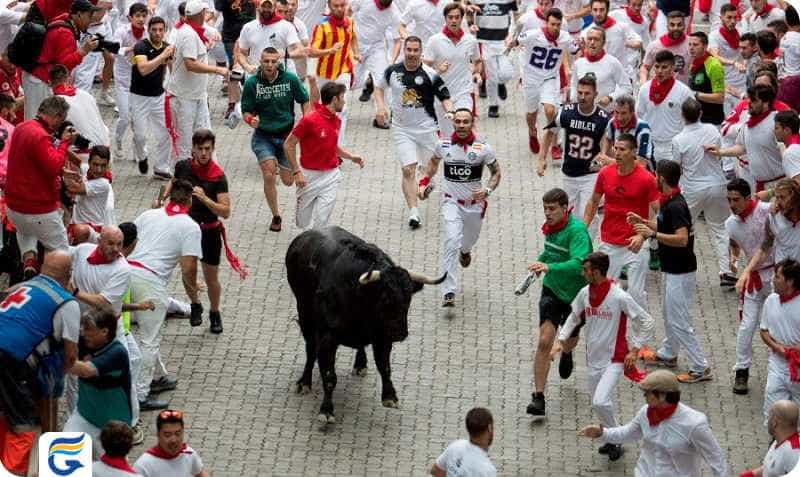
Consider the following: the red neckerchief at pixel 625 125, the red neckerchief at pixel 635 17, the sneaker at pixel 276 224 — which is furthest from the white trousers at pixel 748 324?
the red neckerchief at pixel 635 17

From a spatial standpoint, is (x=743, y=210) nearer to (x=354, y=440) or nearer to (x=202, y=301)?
(x=354, y=440)

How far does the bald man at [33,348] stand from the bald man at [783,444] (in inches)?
206

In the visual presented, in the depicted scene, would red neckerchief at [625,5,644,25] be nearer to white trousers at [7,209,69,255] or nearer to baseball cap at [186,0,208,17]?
baseball cap at [186,0,208,17]

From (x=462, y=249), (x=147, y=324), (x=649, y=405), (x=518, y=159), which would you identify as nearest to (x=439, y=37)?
(x=518, y=159)

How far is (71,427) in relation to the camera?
13.2m

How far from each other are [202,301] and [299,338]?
1.39 metres

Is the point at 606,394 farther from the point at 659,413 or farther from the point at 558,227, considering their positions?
the point at 558,227

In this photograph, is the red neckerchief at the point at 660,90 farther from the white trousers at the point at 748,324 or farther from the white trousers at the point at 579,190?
the white trousers at the point at 748,324

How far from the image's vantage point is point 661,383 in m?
12.7

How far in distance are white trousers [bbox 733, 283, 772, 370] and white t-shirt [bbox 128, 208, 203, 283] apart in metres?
5.18

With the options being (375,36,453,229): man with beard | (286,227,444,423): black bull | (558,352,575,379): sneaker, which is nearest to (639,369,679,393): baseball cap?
(558,352,575,379): sneaker

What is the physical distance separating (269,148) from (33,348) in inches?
290

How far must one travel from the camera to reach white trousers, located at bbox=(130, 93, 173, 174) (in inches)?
827

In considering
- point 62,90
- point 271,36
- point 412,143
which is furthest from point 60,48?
point 412,143
